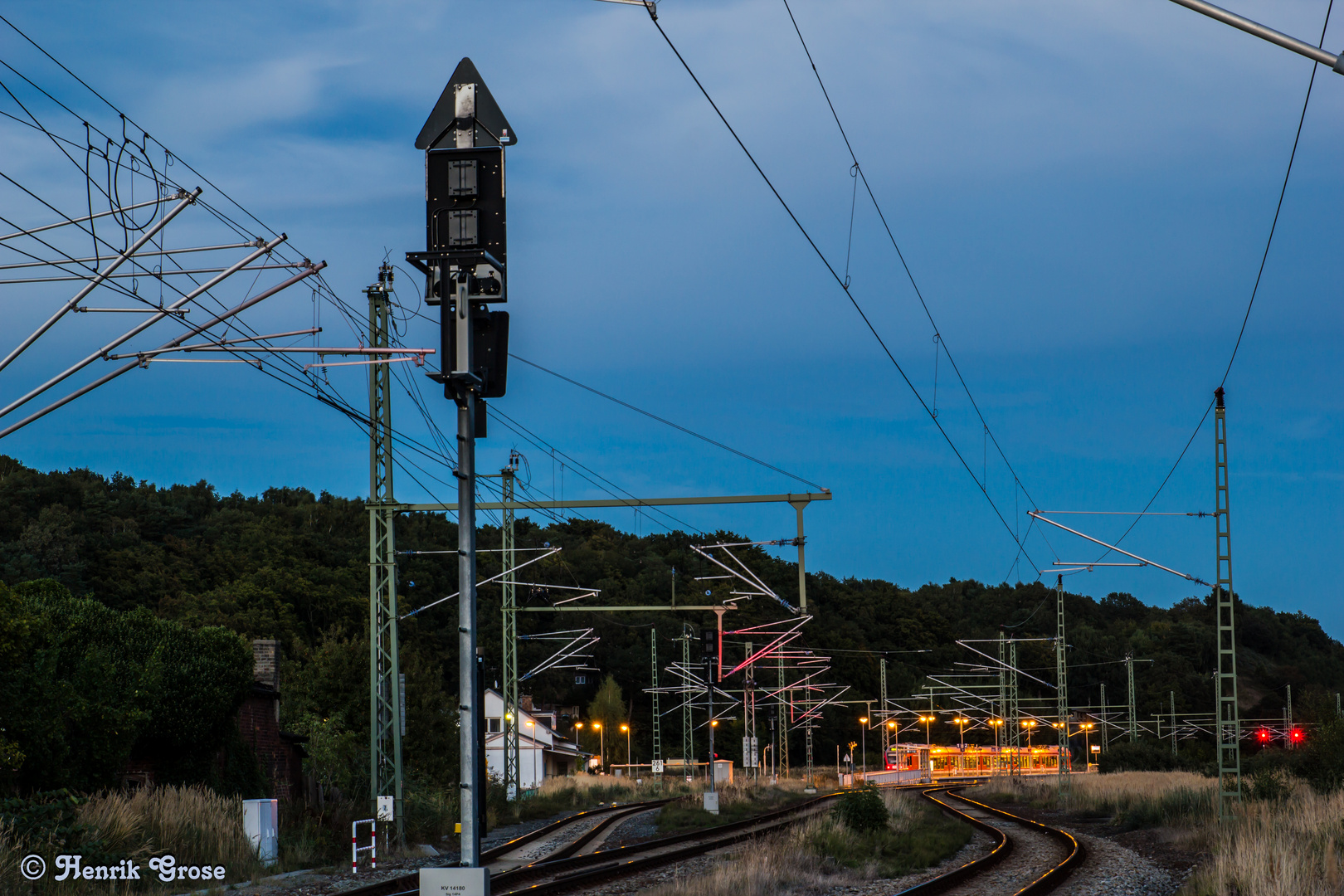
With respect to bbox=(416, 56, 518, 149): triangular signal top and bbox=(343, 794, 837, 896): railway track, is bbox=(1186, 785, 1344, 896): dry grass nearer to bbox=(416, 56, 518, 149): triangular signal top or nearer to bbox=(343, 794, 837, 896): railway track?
bbox=(343, 794, 837, 896): railway track

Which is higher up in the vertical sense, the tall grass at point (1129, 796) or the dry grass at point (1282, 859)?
the dry grass at point (1282, 859)

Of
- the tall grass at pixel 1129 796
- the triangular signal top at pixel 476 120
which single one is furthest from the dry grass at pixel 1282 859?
the triangular signal top at pixel 476 120

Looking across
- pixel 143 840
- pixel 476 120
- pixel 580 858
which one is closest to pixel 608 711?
pixel 580 858

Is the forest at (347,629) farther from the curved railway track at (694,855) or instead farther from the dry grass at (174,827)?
the curved railway track at (694,855)

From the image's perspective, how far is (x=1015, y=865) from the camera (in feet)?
76.8

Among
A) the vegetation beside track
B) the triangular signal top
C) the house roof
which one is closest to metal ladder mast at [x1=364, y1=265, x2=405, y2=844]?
the vegetation beside track

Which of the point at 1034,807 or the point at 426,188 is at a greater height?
the point at 426,188

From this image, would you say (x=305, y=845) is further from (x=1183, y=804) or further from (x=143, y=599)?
(x=143, y=599)

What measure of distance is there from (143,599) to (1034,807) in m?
56.8

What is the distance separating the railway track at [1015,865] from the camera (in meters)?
19.2

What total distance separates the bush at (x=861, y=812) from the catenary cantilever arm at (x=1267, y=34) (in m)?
22.2

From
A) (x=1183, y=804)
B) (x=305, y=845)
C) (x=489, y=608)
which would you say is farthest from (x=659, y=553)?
(x=305, y=845)

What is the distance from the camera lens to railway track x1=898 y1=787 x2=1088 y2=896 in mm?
19250

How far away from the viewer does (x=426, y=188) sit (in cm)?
902
